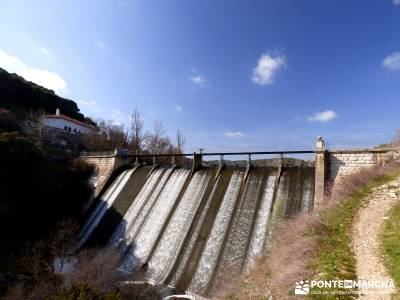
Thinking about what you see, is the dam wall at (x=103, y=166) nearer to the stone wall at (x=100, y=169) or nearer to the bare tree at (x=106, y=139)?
the stone wall at (x=100, y=169)

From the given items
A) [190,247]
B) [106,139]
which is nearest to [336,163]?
[190,247]

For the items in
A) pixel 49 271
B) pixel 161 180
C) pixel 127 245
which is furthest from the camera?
pixel 161 180

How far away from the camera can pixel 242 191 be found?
2178 centimetres

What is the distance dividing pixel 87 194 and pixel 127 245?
A: 41.7 feet

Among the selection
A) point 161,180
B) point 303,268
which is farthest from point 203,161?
point 303,268

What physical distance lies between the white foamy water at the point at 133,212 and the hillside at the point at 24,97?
119 ft

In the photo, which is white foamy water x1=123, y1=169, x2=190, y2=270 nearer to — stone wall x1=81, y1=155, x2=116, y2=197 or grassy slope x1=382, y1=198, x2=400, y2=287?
stone wall x1=81, y1=155, x2=116, y2=197

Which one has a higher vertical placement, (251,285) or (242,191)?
(242,191)

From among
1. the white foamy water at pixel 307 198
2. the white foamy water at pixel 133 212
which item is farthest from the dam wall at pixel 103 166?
the white foamy water at pixel 307 198

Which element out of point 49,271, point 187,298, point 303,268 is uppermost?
point 303,268

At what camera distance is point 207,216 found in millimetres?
20875

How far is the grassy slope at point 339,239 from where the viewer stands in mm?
9891

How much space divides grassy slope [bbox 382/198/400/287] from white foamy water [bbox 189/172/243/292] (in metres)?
9.75

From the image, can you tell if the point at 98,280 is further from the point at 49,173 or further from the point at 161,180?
the point at 49,173
